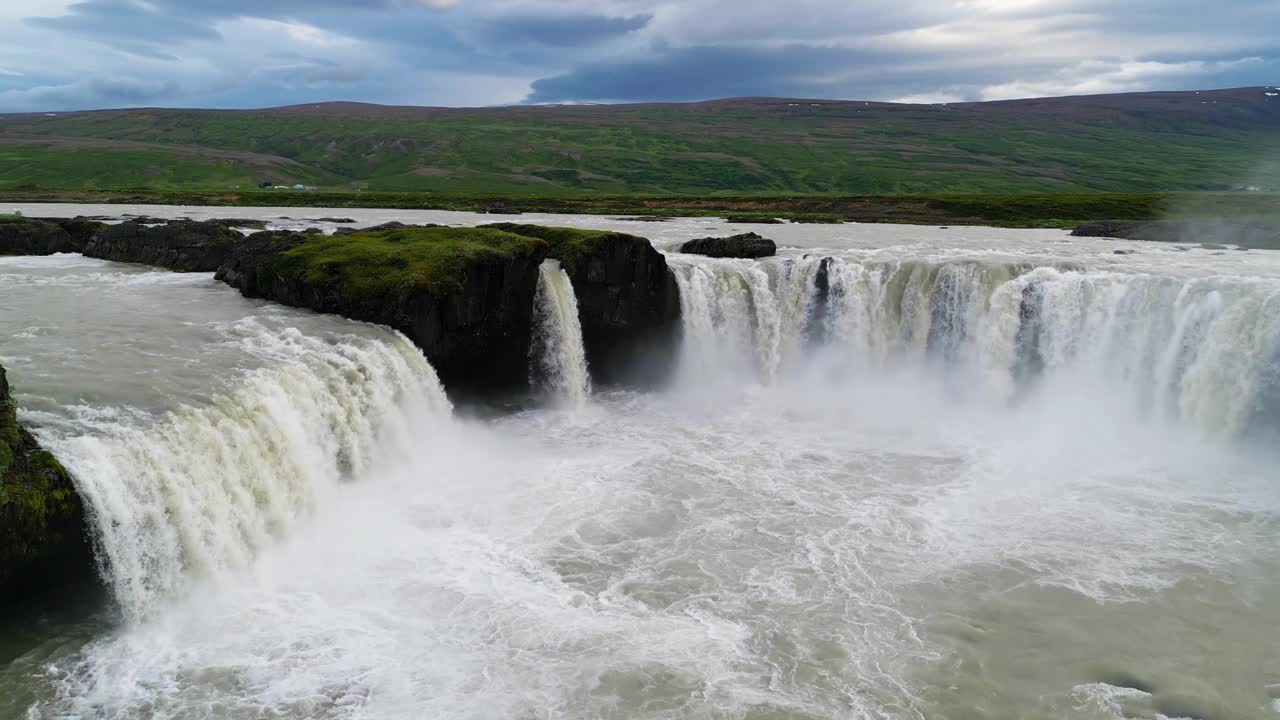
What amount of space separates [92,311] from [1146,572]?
1191 inches

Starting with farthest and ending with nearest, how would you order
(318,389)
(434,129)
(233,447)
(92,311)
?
(434,129) → (92,311) → (318,389) → (233,447)

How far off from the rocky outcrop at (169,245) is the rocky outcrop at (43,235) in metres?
1.38

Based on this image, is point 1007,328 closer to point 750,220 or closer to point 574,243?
point 574,243

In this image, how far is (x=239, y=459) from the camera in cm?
1731

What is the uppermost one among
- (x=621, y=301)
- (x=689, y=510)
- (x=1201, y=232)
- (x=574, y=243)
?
(x=574, y=243)

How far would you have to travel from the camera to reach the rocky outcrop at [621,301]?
33062mm

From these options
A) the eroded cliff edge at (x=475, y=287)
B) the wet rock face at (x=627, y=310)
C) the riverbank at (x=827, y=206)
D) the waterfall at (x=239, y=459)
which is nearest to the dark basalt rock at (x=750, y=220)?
the riverbank at (x=827, y=206)

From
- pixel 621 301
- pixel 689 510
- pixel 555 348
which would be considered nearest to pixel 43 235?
pixel 555 348

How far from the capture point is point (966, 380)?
3294 cm

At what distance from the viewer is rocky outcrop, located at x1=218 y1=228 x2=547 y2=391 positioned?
88.5 feet

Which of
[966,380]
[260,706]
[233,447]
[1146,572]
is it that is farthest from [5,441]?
[966,380]

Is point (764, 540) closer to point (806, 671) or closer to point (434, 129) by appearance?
point (806, 671)

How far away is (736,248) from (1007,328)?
13.3 meters

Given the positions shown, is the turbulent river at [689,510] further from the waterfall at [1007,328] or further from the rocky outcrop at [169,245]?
the rocky outcrop at [169,245]
